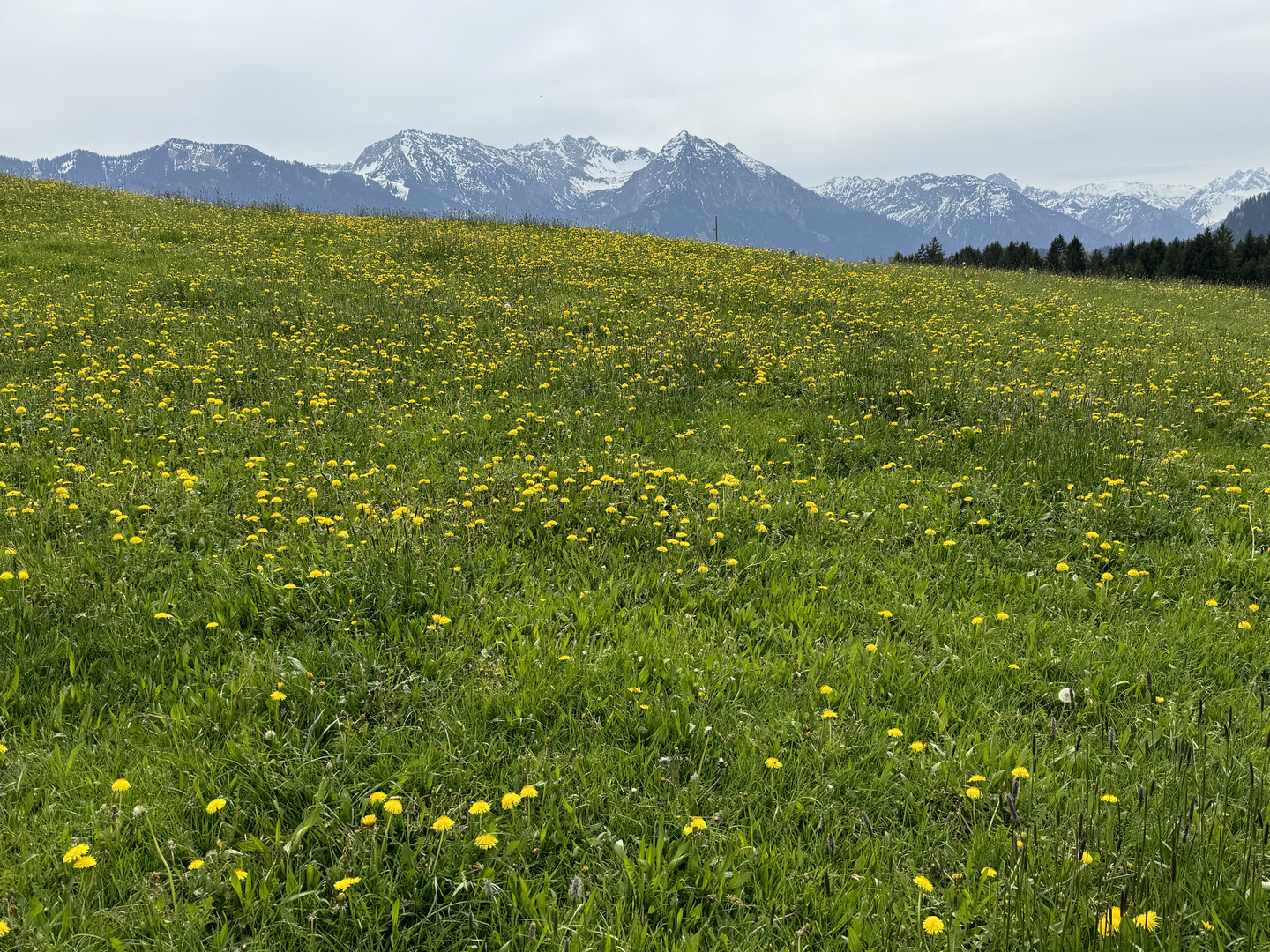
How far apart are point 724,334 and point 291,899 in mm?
10909

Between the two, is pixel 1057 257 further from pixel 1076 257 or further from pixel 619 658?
pixel 619 658

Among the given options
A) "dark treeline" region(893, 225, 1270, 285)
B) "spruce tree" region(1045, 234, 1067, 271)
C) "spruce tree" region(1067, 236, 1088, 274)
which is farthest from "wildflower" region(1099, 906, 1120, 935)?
"spruce tree" region(1067, 236, 1088, 274)

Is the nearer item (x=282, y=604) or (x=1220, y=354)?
(x=282, y=604)

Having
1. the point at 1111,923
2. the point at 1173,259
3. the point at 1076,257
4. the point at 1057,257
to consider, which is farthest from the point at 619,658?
the point at 1057,257

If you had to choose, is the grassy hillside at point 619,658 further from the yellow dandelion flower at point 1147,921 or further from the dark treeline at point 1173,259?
the dark treeline at point 1173,259

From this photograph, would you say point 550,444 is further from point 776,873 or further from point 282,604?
point 776,873

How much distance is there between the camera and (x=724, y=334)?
1205 cm

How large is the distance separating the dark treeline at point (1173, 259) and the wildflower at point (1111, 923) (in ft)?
151

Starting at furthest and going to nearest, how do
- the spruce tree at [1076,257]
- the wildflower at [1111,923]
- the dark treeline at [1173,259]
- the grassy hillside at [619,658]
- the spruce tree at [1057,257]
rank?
the spruce tree at [1057,257] < the spruce tree at [1076,257] < the dark treeline at [1173,259] < the grassy hillside at [619,658] < the wildflower at [1111,923]

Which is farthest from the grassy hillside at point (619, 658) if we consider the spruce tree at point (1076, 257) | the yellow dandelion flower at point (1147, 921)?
the spruce tree at point (1076, 257)

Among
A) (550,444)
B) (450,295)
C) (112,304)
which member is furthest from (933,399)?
(112,304)

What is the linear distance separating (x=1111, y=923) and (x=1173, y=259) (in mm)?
64182

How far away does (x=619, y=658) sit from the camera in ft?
12.5

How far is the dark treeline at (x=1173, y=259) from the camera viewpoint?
46.4 metres
